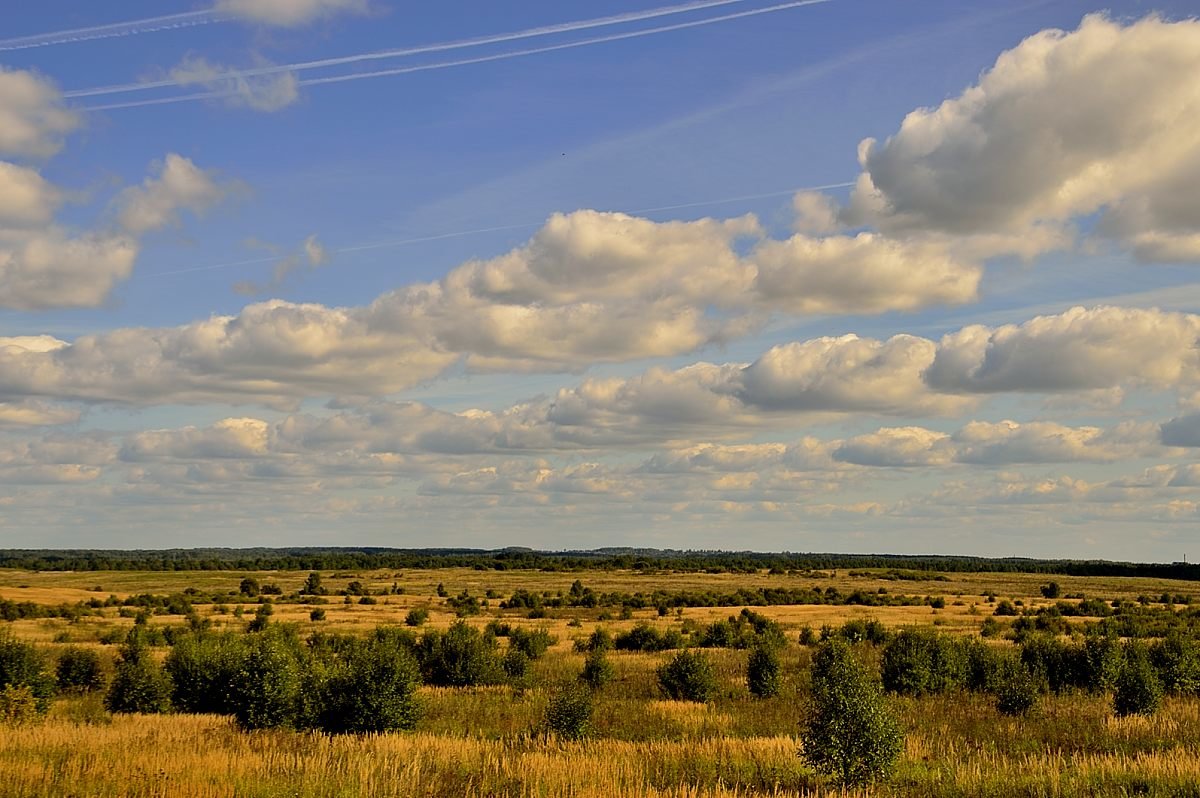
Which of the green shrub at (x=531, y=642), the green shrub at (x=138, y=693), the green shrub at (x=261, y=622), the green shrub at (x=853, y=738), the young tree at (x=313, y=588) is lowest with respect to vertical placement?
the young tree at (x=313, y=588)

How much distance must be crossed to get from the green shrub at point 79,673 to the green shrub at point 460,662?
1174cm

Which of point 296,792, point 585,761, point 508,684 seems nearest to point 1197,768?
point 585,761

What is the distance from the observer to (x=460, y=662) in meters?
37.2

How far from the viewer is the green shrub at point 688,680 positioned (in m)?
32.2


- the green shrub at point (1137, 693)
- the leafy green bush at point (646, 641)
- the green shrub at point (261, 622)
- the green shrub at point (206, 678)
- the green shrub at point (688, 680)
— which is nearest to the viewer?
the green shrub at point (1137, 693)

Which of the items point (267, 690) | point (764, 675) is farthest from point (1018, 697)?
point (267, 690)

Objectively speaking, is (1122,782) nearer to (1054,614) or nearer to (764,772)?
(764,772)

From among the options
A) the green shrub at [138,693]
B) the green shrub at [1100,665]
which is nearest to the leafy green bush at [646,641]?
the green shrub at [1100,665]

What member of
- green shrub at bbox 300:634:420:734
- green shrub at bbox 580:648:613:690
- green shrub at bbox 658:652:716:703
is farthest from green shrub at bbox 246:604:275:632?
green shrub at bbox 300:634:420:734

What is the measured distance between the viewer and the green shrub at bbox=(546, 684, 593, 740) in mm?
22234

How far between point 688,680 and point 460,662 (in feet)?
31.8

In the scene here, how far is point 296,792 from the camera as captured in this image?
43.4 ft

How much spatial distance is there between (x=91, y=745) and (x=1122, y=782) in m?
17.8

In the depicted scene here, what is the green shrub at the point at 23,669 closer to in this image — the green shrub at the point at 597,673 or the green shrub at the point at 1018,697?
the green shrub at the point at 597,673
